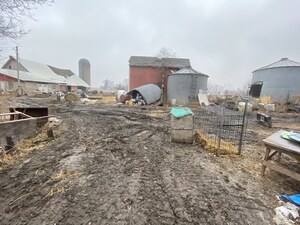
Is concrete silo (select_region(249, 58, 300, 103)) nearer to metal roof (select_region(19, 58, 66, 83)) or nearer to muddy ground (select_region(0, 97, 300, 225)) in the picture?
muddy ground (select_region(0, 97, 300, 225))

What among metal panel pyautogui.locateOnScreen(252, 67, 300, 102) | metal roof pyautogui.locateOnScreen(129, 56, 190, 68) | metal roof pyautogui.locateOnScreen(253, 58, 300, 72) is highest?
metal roof pyautogui.locateOnScreen(129, 56, 190, 68)

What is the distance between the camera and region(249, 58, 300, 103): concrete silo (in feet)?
54.6

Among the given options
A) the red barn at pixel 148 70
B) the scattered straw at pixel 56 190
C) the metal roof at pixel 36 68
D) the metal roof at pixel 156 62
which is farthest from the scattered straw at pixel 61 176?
the metal roof at pixel 36 68

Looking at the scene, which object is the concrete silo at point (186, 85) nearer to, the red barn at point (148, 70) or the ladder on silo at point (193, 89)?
the ladder on silo at point (193, 89)

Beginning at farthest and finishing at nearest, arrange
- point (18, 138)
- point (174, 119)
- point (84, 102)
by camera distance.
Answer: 1. point (84, 102)
2. point (174, 119)
3. point (18, 138)

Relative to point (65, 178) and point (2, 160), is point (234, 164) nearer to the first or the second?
point (65, 178)

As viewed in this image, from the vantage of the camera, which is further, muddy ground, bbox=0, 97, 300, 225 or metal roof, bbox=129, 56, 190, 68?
metal roof, bbox=129, 56, 190, 68

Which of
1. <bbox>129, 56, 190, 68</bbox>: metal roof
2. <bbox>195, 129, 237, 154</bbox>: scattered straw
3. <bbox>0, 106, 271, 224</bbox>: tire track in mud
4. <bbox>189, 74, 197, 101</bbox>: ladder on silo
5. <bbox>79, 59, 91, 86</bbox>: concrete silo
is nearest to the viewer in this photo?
<bbox>0, 106, 271, 224</bbox>: tire track in mud

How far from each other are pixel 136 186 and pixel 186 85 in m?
14.9

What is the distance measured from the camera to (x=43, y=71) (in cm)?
4066

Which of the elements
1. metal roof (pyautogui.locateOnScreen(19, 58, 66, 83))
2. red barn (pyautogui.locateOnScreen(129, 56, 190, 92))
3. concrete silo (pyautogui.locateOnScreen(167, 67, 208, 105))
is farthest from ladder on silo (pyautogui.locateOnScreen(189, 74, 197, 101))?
Result: metal roof (pyautogui.locateOnScreen(19, 58, 66, 83))

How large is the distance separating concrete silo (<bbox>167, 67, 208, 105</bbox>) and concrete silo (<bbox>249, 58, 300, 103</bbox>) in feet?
25.3

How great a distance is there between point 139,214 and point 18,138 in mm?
4853

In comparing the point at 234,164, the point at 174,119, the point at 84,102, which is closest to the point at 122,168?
the point at 174,119
